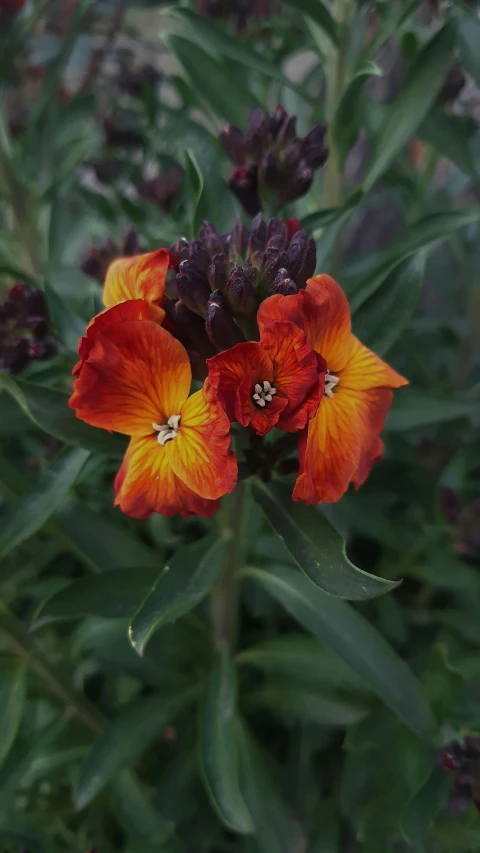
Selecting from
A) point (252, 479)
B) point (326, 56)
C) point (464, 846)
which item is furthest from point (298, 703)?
point (326, 56)

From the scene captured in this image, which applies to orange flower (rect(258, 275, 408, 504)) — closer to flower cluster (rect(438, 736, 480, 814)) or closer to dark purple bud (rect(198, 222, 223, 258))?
dark purple bud (rect(198, 222, 223, 258))

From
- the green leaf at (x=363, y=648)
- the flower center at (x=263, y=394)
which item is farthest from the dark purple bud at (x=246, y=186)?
the green leaf at (x=363, y=648)

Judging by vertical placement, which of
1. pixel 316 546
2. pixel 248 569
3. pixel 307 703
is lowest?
pixel 307 703

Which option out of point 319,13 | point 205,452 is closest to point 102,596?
point 205,452

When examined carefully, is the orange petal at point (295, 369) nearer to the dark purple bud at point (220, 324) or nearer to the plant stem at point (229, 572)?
the dark purple bud at point (220, 324)

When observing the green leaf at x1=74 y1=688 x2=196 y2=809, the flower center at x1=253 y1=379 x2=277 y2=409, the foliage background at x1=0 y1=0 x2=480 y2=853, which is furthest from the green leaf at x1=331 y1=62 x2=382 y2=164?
the green leaf at x1=74 y1=688 x2=196 y2=809

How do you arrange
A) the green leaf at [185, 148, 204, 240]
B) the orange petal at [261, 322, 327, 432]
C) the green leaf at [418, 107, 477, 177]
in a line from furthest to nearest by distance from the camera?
the green leaf at [418, 107, 477, 177], the green leaf at [185, 148, 204, 240], the orange petal at [261, 322, 327, 432]

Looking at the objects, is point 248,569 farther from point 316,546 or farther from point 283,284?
point 283,284
